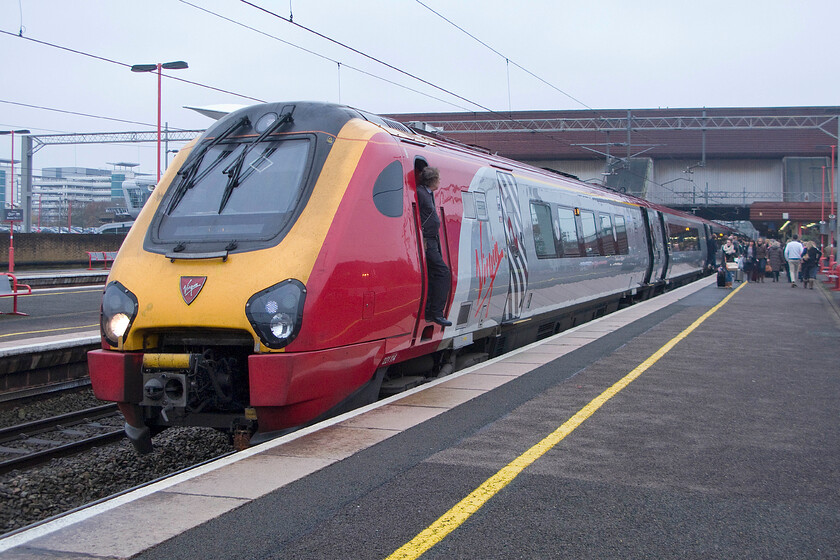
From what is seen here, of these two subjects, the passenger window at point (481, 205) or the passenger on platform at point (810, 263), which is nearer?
the passenger window at point (481, 205)

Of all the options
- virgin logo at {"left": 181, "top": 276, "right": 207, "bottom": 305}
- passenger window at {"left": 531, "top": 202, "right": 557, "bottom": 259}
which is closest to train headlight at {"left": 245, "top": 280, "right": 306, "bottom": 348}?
virgin logo at {"left": 181, "top": 276, "right": 207, "bottom": 305}

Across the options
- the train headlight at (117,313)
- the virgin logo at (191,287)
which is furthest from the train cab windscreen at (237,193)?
the train headlight at (117,313)

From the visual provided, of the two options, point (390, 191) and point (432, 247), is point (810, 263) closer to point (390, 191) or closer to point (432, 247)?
point (432, 247)

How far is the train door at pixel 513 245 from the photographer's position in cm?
998

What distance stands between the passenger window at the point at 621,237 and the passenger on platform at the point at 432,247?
959 cm

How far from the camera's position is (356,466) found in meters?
5.02

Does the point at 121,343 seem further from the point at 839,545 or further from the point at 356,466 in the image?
the point at 839,545

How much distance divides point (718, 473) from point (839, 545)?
3.77 feet

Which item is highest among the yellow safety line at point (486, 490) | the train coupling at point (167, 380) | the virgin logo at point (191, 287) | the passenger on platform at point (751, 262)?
the passenger on platform at point (751, 262)

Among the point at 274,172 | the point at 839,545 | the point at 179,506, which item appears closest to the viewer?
the point at 839,545

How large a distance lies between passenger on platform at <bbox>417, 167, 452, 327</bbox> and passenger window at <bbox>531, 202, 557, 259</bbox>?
3.59 m

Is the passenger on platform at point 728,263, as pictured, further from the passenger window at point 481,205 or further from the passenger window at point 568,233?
the passenger window at point 481,205

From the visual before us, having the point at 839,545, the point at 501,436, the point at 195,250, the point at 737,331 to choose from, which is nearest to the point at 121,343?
the point at 195,250

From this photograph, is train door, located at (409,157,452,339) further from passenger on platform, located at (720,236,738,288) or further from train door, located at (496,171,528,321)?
passenger on platform, located at (720,236,738,288)
